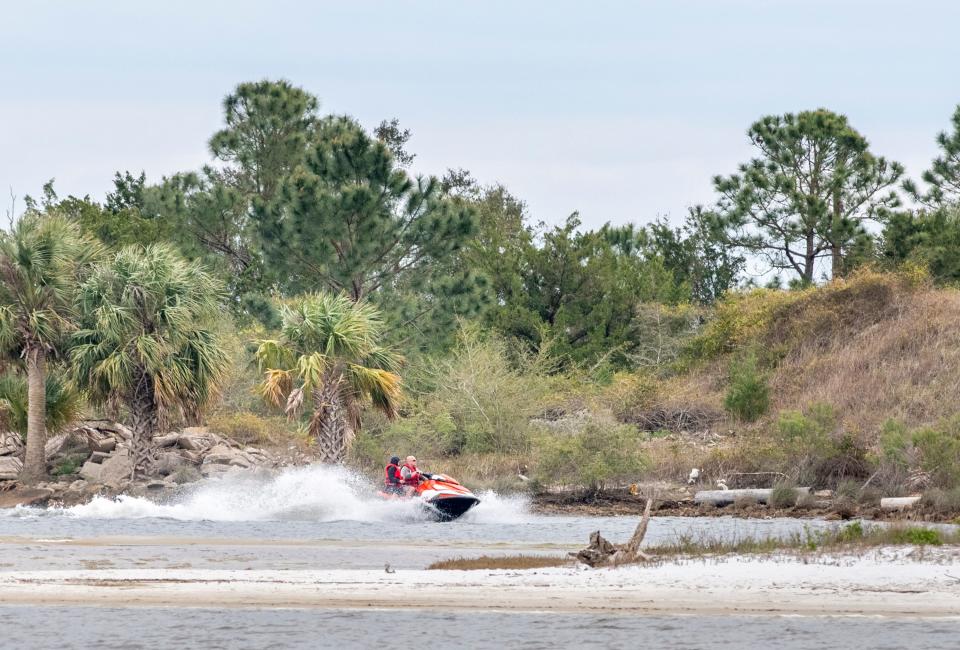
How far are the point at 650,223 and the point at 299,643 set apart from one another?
6816 cm

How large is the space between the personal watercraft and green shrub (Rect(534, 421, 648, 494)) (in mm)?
6927

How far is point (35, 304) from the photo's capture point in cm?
4388

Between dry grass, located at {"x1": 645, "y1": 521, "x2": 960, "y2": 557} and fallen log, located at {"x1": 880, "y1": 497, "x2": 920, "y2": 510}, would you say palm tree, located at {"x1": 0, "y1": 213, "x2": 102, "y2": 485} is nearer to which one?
fallen log, located at {"x1": 880, "y1": 497, "x2": 920, "y2": 510}

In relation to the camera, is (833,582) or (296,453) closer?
(833,582)

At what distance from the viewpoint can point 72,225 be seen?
45.8 m

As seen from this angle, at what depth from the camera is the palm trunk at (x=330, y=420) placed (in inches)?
1654

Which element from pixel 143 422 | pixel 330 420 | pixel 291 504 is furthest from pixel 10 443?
pixel 291 504

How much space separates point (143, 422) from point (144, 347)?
2.54m

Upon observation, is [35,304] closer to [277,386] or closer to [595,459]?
[277,386]

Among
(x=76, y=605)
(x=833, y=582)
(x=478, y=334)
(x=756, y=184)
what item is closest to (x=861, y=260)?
(x=756, y=184)

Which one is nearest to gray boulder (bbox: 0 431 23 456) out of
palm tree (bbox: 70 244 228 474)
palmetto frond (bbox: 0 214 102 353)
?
palmetto frond (bbox: 0 214 102 353)

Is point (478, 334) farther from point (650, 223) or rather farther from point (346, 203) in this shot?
point (650, 223)

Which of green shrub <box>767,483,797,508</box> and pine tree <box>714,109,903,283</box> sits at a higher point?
pine tree <box>714,109,903,283</box>

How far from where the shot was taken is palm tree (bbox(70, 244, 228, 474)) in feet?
140
